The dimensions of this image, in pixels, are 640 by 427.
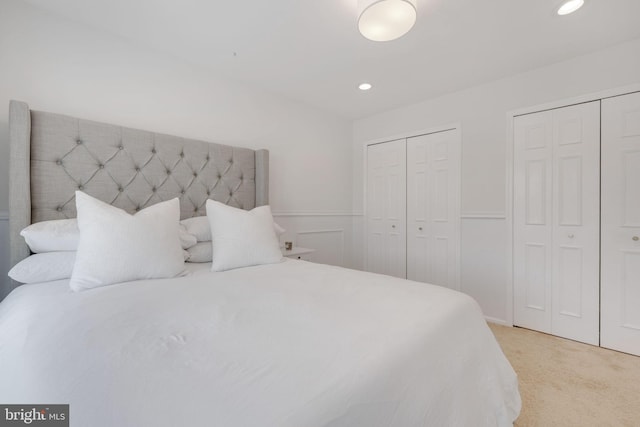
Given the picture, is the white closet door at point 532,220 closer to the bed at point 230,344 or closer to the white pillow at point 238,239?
the bed at point 230,344

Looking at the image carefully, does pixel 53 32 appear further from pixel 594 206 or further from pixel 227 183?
pixel 594 206

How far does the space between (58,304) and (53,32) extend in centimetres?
169

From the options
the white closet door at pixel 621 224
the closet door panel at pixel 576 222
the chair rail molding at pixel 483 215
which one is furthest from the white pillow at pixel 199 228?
the white closet door at pixel 621 224

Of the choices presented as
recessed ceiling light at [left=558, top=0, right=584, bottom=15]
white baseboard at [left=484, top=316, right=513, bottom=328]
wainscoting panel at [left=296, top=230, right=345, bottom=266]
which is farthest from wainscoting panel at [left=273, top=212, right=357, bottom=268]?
recessed ceiling light at [left=558, top=0, right=584, bottom=15]

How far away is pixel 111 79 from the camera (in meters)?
1.83

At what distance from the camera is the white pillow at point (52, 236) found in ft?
4.28

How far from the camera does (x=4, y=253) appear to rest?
1.51 metres

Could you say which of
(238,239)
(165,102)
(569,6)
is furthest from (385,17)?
(165,102)

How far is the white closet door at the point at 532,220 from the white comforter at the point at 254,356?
1.51 metres

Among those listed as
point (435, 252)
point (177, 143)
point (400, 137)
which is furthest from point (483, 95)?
point (177, 143)

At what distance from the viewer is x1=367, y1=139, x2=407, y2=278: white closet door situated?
3.16m

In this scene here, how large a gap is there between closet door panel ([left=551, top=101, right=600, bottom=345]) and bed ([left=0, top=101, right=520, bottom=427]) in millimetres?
1542

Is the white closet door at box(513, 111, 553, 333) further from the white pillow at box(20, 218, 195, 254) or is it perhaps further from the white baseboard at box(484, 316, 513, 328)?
the white pillow at box(20, 218, 195, 254)

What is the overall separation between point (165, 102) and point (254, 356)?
210 cm
